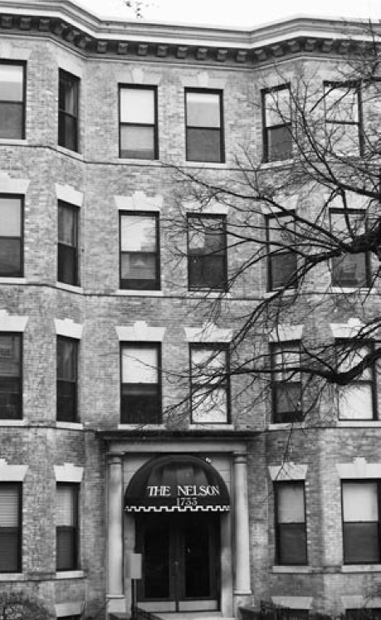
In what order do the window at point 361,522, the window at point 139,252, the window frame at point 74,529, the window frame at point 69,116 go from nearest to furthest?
the window frame at point 74,529 < the window at point 361,522 < the window frame at point 69,116 < the window at point 139,252

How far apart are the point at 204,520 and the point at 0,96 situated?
11183mm

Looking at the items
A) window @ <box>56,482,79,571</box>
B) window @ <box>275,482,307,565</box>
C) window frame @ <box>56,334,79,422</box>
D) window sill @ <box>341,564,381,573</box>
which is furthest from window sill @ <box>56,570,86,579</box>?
window sill @ <box>341,564,381,573</box>

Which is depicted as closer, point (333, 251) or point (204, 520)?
point (333, 251)

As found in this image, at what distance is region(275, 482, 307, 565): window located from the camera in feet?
85.5

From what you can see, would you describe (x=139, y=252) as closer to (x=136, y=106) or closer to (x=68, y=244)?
(x=68, y=244)

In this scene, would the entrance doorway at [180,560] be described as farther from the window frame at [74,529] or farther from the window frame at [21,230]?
the window frame at [21,230]

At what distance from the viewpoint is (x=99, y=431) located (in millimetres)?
25562

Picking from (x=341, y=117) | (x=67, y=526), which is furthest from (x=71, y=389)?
(x=341, y=117)

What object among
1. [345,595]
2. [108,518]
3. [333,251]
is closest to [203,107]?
[108,518]

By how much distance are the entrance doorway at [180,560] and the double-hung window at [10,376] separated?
4.10 metres

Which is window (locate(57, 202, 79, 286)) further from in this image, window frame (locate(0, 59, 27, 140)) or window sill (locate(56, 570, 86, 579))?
window sill (locate(56, 570, 86, 579))

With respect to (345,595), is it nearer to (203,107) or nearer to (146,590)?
(146,590)

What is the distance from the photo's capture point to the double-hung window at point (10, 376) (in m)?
24.8

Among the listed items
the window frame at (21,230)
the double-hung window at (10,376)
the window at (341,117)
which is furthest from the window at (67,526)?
the window at (341,117)
